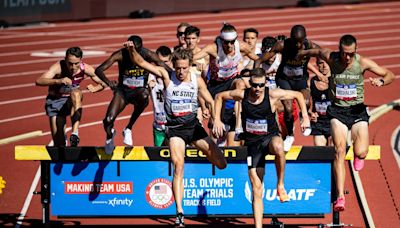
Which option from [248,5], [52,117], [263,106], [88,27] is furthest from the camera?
[248,5]

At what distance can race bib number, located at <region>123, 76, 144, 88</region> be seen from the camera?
15117 mm

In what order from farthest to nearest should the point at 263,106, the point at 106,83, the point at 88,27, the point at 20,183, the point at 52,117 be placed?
the point at 88,27 → the point at 20,183 → the point at 52,117 → the point at 106,83 → the point at 263,106

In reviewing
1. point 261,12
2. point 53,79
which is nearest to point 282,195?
point 53,79

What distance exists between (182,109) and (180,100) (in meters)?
0.14

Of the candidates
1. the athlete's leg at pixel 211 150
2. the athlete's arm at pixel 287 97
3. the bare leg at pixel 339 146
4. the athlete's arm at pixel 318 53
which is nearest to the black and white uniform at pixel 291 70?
the athlete's arm at pixel 318 53

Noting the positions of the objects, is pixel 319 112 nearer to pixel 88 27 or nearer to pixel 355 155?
pixel 355 155

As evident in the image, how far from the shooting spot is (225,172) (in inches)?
599

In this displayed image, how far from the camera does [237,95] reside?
1414 cm

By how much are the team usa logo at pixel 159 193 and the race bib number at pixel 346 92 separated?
8.55 feet

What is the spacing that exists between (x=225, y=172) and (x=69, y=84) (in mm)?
2503

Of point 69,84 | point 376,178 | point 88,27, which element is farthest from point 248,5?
point 69,84

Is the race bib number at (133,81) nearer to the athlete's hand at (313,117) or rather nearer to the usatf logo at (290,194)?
the usatf logo at (290,194)

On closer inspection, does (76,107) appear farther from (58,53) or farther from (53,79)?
(58,53)

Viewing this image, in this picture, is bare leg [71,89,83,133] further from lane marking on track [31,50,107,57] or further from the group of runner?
lane marking on track [31,50,107,57]
